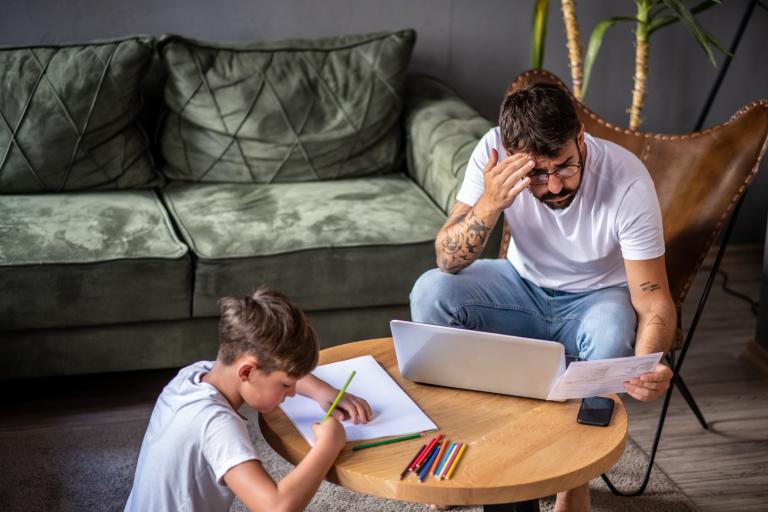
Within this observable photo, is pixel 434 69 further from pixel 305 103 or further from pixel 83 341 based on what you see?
pixel 83 341

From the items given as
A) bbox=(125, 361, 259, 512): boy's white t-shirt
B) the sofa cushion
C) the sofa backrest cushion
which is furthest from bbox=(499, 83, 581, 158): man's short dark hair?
the sofa backrest cushion

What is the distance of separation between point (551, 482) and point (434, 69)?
228 centimetres

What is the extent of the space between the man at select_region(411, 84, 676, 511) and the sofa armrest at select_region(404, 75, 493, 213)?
20.0 inches

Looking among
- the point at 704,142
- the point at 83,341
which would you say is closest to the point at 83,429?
the point at 83,341

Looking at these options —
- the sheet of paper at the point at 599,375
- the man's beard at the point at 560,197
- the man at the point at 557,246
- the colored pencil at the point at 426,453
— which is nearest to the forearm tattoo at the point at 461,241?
the man at the point at 557,246

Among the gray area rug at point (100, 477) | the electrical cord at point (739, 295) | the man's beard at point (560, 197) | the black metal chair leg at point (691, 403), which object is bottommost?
the gray area rug at point (100, 477)

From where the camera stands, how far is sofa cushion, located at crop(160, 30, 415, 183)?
2951mm

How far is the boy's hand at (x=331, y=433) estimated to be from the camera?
147 cm

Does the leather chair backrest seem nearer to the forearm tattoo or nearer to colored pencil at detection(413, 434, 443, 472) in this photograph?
the forearm tattoo

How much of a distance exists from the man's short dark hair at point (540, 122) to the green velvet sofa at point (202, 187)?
0.75 metres

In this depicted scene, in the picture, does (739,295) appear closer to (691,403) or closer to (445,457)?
(691,403)

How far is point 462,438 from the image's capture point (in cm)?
157

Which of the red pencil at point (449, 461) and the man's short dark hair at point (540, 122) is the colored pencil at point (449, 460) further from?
the man's short dark hair at point (540, 122)

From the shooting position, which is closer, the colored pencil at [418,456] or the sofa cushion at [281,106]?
the colored pencil at [418,456]
